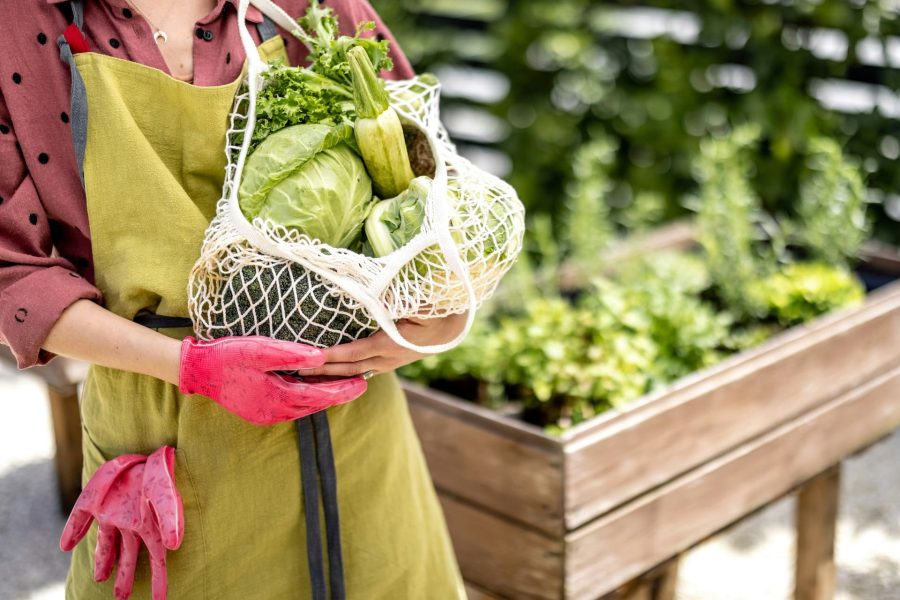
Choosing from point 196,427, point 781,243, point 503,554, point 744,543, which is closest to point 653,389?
point 503,554

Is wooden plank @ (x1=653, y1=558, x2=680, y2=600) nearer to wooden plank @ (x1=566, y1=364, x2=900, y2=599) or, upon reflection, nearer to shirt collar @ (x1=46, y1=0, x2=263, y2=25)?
wooden plank @ (x1=566, y1=364, x2=900, y2=599)

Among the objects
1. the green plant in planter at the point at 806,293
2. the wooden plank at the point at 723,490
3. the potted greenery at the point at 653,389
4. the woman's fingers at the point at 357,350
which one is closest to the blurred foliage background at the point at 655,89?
the potted greenery at the point at 653,389

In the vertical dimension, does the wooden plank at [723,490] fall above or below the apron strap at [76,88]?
below

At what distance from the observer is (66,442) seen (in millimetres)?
3234

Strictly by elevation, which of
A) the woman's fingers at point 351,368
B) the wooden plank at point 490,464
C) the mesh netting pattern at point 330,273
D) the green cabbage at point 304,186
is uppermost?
the green cabbage at point 304,186

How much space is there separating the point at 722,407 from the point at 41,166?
1.51 meters

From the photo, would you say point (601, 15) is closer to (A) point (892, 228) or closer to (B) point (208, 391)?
(A) point (892, 228)

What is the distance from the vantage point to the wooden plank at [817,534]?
8.36 ft

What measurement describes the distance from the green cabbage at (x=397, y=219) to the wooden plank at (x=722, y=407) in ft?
2.60

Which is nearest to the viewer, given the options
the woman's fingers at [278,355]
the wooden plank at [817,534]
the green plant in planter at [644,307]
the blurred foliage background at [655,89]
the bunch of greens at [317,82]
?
the woman's fingers at [278,355]

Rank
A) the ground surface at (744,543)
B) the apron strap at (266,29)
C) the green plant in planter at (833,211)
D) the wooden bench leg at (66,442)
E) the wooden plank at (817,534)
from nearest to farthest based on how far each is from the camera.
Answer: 1. the apron strap at (266,29)
2. the wooden plank at (817,534)
3. the green plant in planter at (833,211)
4. the ground surface at (744,543)
5. the wooden bench leg at (66,442)

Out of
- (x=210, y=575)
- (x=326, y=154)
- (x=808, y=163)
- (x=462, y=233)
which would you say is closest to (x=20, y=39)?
(x=326, y=154)

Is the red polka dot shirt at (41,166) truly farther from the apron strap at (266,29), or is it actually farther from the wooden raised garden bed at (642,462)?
the wooden raised garden bed at (642,462)

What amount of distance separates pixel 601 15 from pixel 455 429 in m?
2.73
